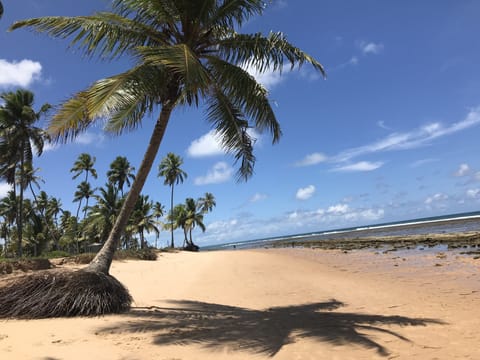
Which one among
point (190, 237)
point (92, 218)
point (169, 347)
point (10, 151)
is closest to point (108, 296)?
point (169, 347)

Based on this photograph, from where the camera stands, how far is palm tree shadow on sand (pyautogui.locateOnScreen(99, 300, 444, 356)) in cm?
539

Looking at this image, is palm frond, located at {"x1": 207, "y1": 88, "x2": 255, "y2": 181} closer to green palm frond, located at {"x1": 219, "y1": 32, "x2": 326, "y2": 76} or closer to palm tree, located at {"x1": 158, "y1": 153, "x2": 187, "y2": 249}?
green palm frond, located at {"x1": 219, "y1": 32, "x2": 326, "y2": 76}

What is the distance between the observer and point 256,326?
21.1 feet

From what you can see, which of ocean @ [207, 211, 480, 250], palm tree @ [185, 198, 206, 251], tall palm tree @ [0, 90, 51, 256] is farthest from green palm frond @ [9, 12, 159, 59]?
palm tree @ [185, 198, 206, 251]

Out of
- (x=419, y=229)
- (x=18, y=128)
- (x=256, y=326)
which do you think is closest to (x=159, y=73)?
(x=256, y=326)

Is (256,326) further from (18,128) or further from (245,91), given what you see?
(18,128)

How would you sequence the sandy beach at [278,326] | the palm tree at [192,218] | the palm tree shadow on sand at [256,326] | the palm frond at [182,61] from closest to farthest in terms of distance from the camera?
the sandy beach at [278,326] < the palm tree shadow on sand at [256,326] < the palm frond at [182,61] < the palm tree at [192,218]

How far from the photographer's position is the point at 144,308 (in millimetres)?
8016

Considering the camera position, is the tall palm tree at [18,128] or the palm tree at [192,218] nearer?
the tall palm tree at [18,128]

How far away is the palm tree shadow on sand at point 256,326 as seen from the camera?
212 inches

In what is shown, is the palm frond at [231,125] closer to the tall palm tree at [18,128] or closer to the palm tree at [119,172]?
the tall palm tree at [18,128]

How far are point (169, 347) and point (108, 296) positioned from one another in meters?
2.66

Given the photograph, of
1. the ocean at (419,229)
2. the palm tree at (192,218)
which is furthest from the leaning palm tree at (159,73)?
the palm tree at (192,218)

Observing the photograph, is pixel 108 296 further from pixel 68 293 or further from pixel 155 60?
pixel 155 60
